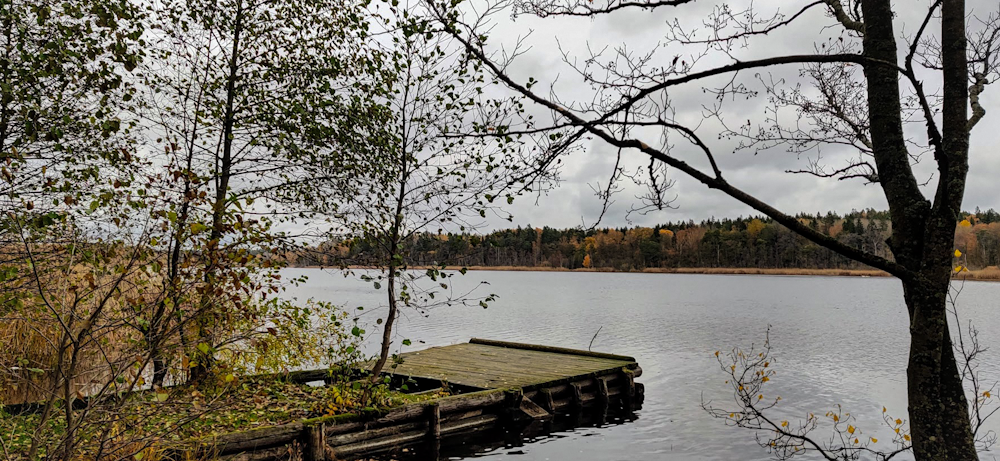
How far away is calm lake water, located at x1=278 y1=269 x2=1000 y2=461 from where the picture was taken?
1409cm

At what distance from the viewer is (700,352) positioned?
89.6ft

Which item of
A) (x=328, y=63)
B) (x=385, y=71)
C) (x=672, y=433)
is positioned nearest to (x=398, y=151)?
(x=385, y=71)

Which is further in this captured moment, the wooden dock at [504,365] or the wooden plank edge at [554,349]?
the wooden plank edge at [554,349]

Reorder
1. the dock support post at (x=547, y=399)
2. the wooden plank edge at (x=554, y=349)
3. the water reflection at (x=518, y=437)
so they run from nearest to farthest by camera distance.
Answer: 1. the water reflection at (x=518, y=437)
2. the dock support post at (x=547, y=399)
3. the wooden plank edge at (x=554, y=349)

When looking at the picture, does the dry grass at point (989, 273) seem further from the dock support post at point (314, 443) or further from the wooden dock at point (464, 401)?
the dock support post at point (314, 443)

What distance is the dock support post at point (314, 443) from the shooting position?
9.45m

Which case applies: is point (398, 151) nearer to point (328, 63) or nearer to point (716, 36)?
point (328, 63)

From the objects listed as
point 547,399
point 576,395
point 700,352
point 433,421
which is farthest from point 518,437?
point 700,352

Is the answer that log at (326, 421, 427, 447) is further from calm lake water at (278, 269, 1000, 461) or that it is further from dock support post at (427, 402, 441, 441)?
calm lake water at (278, 269, 1000, 461)

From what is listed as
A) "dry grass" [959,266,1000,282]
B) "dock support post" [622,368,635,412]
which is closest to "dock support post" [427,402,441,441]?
"dock support post" [622,368,635,412]

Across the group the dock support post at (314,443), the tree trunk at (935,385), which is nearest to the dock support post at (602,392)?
the dock support post at (314,443)

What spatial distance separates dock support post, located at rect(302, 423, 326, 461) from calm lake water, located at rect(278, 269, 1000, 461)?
3.13 m

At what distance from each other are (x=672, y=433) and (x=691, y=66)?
12.3 m

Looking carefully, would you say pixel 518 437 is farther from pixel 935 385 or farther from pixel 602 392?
pixel 935 385
